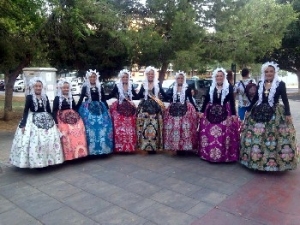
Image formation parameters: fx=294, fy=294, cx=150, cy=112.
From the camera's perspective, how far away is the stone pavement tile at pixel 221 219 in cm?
321

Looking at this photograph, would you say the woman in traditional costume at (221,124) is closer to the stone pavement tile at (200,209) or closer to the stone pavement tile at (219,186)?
the stone pavement tile at (219,186)

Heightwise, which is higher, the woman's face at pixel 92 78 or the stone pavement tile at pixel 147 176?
the woman's face at pixel 92 78

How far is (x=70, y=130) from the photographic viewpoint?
202 inches

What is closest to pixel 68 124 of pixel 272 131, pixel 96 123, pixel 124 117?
pixel 96 123

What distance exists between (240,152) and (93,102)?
279cm

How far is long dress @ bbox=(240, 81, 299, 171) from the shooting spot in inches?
177

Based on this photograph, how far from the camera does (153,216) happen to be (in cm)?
335

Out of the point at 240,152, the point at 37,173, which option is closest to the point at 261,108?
the point at 240,152

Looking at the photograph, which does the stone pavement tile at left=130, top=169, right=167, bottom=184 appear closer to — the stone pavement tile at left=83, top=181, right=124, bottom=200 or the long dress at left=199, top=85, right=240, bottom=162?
the stone pavement tile at left=83, top=181, right=124, bottom=200

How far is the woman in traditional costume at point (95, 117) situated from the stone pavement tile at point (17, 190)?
55.7 inches

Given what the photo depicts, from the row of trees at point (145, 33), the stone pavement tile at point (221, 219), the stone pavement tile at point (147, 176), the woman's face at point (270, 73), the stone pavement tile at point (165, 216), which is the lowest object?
the stone pavement tile at point (221, 219)

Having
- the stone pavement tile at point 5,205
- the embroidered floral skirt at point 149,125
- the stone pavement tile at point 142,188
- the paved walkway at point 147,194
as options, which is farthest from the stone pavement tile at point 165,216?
the embroidered floral skirt at point 149,125

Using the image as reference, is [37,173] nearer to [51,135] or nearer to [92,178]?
[51,135]

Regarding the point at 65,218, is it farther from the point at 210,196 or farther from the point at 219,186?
the point at 219,186
